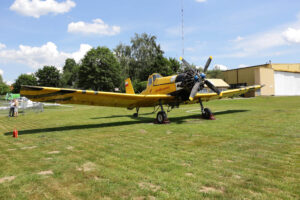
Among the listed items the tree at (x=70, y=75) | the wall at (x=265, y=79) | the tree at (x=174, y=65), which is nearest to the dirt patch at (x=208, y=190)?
the wall at (x=265, y=79)

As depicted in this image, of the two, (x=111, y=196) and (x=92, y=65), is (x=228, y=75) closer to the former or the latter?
(x=92, y=65)

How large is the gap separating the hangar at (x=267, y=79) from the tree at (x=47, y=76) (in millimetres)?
66649

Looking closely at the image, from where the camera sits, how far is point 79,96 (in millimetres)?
10680

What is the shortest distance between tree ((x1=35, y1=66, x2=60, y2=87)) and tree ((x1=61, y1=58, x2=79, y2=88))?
413cm

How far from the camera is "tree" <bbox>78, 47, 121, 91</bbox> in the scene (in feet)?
217

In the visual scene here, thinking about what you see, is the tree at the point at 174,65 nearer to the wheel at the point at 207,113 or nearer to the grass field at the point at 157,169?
the wheel at the point at 207,113

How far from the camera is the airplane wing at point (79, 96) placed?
378 inches

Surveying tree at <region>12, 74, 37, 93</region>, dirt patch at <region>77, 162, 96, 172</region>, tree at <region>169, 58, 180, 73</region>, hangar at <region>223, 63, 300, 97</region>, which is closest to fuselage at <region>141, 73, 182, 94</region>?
dirt patch at <region>77, 162, 96, 172</region>

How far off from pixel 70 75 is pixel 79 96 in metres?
96.3

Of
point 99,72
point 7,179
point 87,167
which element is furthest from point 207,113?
point 99,72

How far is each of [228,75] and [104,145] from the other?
6544 centimetres

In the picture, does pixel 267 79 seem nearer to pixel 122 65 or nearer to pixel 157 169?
pixel 122 65

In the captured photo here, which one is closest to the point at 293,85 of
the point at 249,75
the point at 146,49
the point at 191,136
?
the point at 249,75

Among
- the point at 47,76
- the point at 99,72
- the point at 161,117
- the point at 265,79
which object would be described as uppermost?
the point at 47,76
